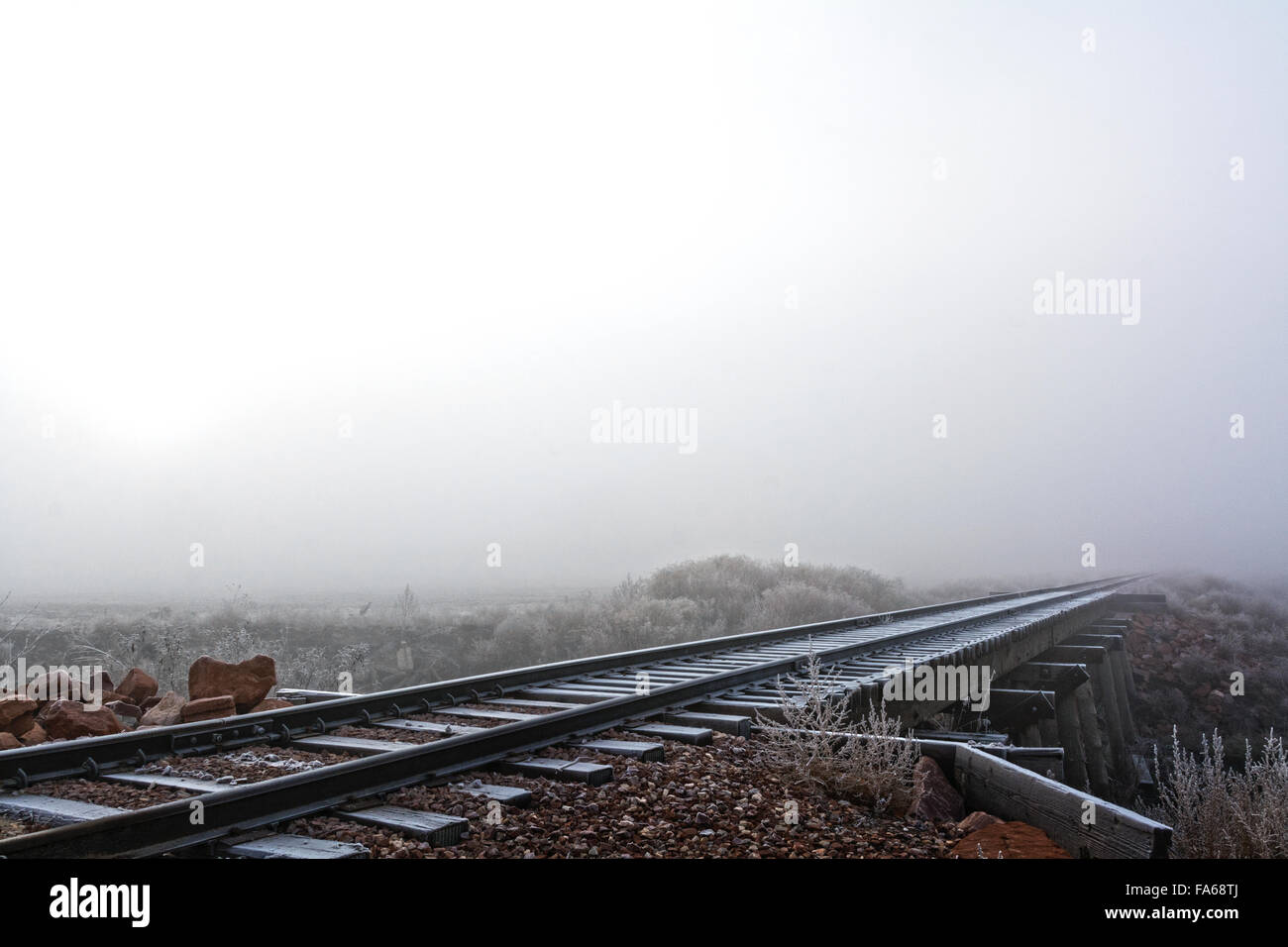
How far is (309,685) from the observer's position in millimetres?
12914

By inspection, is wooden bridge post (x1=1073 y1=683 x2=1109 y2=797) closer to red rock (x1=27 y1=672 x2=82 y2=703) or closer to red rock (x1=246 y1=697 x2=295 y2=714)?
red rock (x1=246 y1=697 x2=295 y2=714)

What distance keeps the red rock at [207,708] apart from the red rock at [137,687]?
1894mm

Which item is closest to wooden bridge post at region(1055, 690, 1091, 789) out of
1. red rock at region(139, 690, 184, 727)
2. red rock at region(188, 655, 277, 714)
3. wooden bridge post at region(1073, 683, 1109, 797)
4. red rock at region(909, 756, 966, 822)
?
wooden bridge post at region(1073, 683, 1109, 797)

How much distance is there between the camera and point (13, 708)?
6359mm

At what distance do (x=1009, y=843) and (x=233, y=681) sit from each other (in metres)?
6.23

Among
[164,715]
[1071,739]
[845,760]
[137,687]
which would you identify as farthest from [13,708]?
[1071,739]

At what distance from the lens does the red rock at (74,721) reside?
6.54 m

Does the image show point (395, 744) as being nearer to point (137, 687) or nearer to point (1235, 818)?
point (137, 687)

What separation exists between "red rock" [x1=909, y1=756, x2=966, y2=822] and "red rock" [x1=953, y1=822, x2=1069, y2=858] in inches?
13.6

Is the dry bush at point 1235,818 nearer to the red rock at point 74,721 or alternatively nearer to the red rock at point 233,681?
the red rock at point 233,681

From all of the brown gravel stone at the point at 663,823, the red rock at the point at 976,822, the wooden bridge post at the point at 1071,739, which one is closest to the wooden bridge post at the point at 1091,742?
the wooden bridge post at the point at 1071,739
